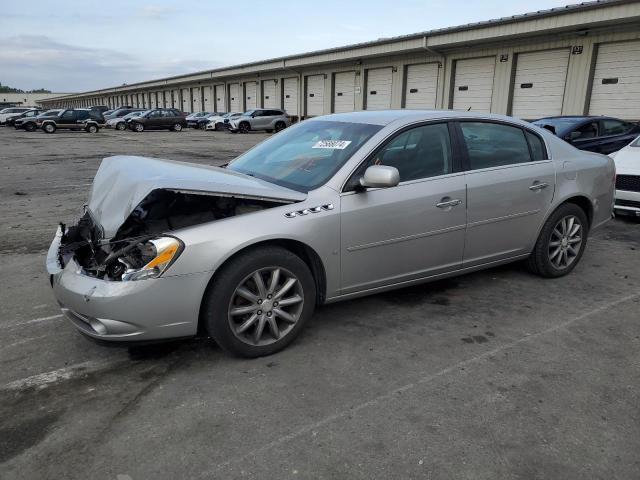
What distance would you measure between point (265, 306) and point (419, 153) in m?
1.69

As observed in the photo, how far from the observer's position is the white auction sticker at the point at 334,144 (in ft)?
12.4

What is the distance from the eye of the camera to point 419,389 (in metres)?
2.94

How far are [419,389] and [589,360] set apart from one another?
1219 mm

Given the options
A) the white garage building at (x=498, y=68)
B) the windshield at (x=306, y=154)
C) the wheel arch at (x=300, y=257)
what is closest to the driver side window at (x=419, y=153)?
the windshield at (x=306, y=154)

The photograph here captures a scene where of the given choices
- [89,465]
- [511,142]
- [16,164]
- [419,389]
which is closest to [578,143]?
[511,142]

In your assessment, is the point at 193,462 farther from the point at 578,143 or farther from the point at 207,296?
the point at 578,143

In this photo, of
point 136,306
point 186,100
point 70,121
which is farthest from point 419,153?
point 186,100

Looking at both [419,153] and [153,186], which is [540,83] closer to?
[419,153]

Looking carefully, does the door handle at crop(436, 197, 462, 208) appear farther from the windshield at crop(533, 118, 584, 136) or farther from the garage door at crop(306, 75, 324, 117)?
the garage door at crop(306, 75, 324, 117)

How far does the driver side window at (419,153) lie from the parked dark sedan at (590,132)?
22.0 feet

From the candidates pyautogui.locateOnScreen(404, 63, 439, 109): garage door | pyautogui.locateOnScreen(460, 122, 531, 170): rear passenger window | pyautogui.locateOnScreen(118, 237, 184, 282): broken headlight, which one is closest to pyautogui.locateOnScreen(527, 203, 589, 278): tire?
pyautogui.locateOnScreen(460, 122, 531, 170): rear passenger window

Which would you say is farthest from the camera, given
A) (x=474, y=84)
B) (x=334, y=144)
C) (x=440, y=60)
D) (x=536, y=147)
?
(x=440, y=60)

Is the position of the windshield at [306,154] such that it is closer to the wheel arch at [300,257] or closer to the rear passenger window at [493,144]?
the wheel arch at [300,257]

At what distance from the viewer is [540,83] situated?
65.1ft
